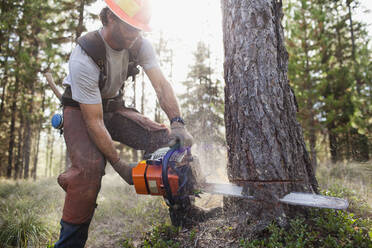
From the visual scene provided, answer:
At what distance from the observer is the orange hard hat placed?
2209mm

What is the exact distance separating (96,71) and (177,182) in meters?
1.37

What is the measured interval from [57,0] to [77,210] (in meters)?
9.10

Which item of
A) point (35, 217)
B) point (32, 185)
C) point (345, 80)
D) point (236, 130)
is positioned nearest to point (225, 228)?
point (236, 130)

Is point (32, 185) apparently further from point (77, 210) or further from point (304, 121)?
point (304, 121)

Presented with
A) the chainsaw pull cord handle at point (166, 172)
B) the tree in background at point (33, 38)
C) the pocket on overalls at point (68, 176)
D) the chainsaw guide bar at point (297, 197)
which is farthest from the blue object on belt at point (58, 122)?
the tree in background at point (33, 38)

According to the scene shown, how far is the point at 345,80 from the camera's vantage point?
8961 millimetres

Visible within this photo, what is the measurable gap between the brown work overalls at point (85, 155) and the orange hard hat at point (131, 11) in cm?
105

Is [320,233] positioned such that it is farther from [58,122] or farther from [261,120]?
[58,122]

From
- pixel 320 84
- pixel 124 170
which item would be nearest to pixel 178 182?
pixel 124 170

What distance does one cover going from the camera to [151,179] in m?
1.97

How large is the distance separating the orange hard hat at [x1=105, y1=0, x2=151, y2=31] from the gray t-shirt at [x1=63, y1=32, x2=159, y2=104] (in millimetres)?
366

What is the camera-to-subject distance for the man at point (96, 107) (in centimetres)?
218

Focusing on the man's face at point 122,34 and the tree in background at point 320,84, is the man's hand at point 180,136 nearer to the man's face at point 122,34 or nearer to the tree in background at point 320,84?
the man's face at point 122,34

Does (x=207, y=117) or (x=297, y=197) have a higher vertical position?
(x=207, y=117)
